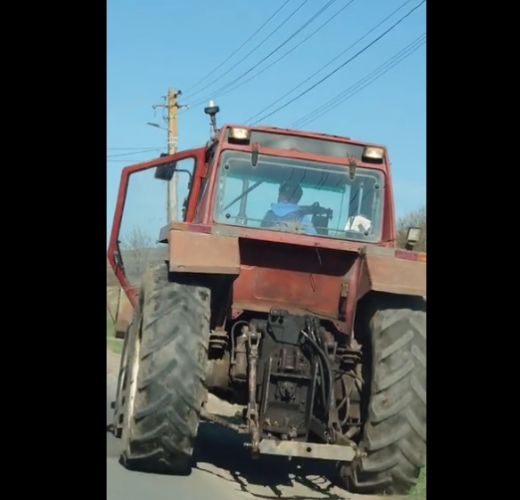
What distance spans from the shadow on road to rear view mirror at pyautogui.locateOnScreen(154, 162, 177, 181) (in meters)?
2.09

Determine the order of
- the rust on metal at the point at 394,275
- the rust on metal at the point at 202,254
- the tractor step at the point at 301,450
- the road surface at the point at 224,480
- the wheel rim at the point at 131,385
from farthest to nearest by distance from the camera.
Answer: the rust on metal at the point at 394,275 → the wheel rim at the point at 131,385 → the rust on metal at the point at 202,254 → the tractor step at the point at 301,450 → the road surface at the point at 224,480

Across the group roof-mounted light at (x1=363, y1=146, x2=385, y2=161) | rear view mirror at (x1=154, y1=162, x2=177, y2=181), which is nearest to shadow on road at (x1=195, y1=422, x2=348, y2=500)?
rear view mirror at (x1=154, y1=162, x2=177, y2=181)

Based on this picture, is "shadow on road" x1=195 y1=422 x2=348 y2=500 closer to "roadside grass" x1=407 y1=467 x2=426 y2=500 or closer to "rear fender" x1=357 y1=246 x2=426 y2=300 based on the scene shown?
"roadside grass" x1=407 y1=467 x2=426 y2=500

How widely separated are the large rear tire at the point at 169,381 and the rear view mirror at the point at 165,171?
5.63 ft

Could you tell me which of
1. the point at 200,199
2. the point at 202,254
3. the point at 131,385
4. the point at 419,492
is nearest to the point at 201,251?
the point at 202,254

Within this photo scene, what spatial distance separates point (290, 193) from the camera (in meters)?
6.26

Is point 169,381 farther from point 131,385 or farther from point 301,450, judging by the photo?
point 301,450

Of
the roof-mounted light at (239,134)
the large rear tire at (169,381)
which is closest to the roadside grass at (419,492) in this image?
the large rear tire at (169,381)

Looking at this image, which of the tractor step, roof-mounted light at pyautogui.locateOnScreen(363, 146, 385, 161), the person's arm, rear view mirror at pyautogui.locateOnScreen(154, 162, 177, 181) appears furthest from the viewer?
rear view mirror at pyautogui.locateOnScreen(154, 162, 177, 181)

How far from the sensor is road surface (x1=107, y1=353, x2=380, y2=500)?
499cm

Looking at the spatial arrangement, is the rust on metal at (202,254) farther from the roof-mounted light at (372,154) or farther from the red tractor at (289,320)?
the roof-mounted light at (372,154)

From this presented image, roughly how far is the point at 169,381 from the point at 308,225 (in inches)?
64.0

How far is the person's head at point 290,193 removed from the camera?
6.23 m
